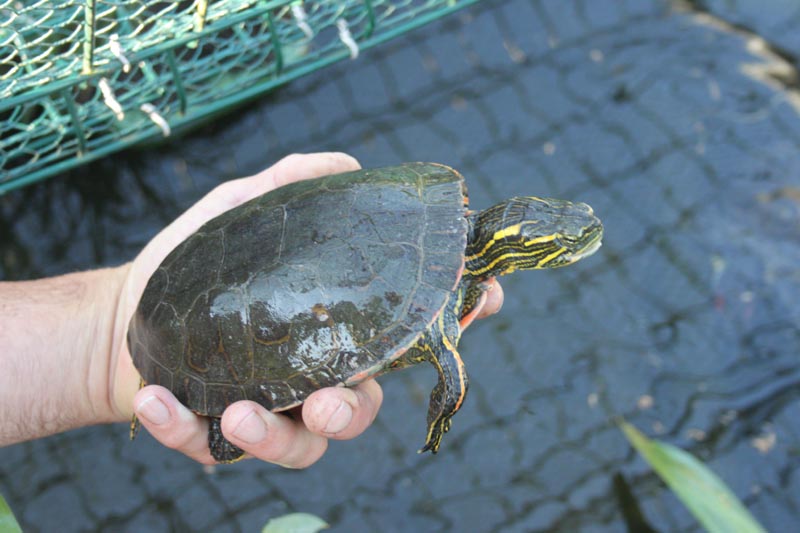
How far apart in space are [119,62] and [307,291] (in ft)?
3.65

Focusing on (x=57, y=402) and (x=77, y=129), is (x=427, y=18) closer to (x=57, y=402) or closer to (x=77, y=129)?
(x=77, y=129)

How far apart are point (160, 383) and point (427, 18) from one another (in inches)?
76.0

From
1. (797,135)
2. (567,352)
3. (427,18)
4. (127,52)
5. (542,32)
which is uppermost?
(127,52)

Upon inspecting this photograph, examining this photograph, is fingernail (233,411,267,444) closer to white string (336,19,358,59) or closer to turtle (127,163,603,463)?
turtle (127,163,603,463)

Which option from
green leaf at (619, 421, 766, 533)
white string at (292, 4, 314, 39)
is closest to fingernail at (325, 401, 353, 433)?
green leaf at (619, 421, 766, 533)

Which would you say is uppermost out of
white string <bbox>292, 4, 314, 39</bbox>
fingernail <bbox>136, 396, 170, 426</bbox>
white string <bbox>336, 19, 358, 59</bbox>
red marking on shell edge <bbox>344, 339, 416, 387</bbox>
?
white string <bbox>292, 4, 314, 39</bbox>

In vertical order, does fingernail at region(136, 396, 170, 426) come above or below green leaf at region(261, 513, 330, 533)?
above

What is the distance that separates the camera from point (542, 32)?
4434 millimetres

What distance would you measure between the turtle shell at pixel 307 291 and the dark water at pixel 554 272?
145 cm

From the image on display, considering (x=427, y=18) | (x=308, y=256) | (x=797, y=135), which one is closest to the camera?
(x=308, y=256)

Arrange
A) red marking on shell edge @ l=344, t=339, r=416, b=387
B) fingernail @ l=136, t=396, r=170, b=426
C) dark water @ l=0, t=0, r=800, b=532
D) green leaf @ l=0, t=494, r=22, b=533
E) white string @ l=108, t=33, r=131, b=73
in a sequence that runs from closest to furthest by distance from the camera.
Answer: green leaf @ l=0, t=494, r=22, b=533 < red marking on shell edge @ l=344, t=339, r=416, b=387 < fingernail @ l=136, t=396, r=170, b=426 < white string @ l=108, t=33, r=131, b=73 < dark water @ l=0, t=0, r=800, b=532

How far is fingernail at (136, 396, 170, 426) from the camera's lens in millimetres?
2100

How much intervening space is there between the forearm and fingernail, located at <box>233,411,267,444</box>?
89 centimetres

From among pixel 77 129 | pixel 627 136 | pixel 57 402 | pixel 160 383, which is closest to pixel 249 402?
pixel 160 383
